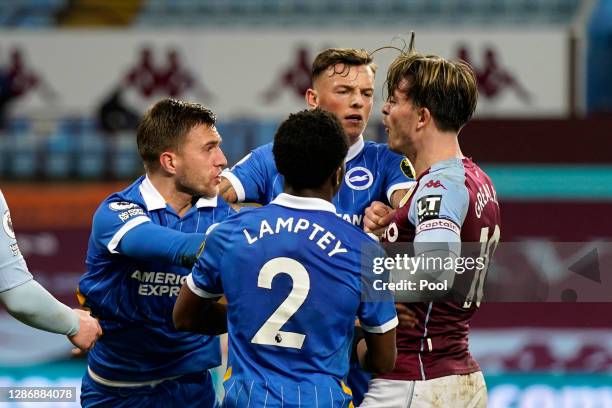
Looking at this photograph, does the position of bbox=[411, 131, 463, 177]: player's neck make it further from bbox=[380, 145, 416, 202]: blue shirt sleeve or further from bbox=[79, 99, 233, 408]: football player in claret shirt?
bbox=[79, 99, 233, 408]: football player in claret shirt

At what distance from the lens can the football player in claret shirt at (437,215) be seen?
384cm

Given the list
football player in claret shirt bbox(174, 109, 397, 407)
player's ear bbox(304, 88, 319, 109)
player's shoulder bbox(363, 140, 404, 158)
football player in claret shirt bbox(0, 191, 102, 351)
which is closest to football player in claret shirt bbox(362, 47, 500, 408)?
football player in claret shirt bbox(174, 109, 397, 407)

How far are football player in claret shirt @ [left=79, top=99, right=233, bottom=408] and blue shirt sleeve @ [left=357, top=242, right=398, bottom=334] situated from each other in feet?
3.91

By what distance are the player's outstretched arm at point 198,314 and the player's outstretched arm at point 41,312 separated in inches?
18.9

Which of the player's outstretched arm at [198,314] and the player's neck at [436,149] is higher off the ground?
the player's neck at [436,149]

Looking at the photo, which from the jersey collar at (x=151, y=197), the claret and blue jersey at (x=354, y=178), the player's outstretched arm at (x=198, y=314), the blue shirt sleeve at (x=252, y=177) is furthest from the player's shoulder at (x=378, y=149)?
the player's outstretched arm at (x=198, y=314)

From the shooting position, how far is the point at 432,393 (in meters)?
3.95

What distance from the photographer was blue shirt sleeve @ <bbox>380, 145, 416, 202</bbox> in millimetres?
4840

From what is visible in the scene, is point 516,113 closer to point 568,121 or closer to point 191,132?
point 568,121

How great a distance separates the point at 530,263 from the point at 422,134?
6371mm

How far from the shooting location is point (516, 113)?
14617 millimetres

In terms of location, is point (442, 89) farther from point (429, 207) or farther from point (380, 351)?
point (380, 351)

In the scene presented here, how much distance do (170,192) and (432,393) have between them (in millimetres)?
1546

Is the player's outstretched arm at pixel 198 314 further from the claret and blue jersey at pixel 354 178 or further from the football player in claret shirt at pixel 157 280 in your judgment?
the claret and blue jersey at pixel 354 178
